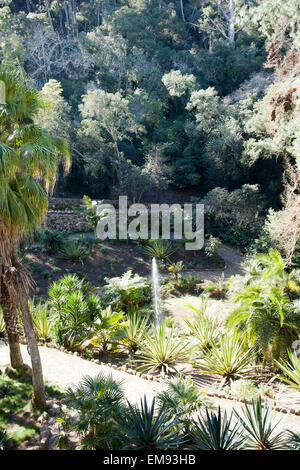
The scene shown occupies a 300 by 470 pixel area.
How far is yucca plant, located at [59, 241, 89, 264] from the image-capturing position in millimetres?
14016

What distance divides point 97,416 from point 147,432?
0.74 m

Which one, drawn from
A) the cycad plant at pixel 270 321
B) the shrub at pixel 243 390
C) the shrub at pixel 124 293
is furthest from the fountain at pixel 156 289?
the shrub at pixel 243 390

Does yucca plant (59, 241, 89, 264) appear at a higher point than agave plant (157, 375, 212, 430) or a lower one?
higher

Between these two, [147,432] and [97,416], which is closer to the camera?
A: [147,432]

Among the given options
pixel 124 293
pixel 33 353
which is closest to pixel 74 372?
pixel 33 353

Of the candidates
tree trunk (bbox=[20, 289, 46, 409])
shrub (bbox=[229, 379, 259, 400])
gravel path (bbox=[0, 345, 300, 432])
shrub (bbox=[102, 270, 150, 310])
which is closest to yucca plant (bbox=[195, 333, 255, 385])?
shrub (bbox=[229, 379, 259, 400])

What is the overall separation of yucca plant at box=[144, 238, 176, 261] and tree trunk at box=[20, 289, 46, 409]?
9.66 m

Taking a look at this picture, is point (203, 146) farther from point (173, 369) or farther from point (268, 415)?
point (268, 415)

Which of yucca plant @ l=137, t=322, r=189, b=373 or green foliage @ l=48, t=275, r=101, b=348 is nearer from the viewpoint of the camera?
yucca plant @ l=137, t=322, r=189, b=373

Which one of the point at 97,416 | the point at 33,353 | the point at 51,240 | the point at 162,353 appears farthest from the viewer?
the point at 51,240

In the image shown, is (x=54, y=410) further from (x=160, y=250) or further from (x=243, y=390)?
(x=160, y=250)

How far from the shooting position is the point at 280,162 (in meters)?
19.5

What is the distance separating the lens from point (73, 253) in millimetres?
13977

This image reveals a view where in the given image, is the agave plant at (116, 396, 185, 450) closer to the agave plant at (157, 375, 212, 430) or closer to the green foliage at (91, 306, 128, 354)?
the agave plant at (157, 375, 212, 430)
